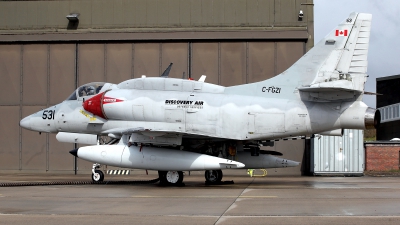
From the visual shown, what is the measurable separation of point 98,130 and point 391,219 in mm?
12884

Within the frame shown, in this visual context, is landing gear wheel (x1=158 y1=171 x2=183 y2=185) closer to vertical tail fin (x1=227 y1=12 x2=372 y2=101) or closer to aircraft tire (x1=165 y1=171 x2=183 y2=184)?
aircraft tire (x1=165 y1=171 x2=183 y2=184)

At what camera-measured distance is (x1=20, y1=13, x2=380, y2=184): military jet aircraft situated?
1830 cm

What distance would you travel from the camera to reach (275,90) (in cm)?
1911

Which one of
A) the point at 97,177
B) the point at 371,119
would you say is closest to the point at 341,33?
the point at 371,119

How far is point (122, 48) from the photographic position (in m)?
30.8

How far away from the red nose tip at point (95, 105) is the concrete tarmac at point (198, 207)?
389 centimetres

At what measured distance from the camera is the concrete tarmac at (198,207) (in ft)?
34.0

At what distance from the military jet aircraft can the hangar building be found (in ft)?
33.1

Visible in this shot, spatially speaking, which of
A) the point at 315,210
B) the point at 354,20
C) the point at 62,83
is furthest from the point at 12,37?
the point at 315,210

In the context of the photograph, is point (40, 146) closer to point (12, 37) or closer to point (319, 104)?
point (12, 37)

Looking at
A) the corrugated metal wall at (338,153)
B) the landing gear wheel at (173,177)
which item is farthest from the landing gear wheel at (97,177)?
the corrugated metal wall at (338,153)

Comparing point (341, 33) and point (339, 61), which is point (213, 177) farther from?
point (341, 33)

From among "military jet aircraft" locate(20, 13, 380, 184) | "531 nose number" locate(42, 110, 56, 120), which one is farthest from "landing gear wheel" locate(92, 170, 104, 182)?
"531 nose number" locate(42, 110, 56, 120)

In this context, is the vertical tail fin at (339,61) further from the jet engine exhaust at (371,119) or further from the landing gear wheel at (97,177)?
the landing gear wheel at (97,177)
